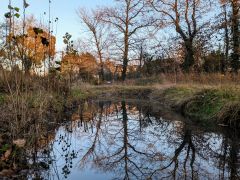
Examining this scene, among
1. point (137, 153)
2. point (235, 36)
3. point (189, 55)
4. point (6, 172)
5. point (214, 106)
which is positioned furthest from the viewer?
point (189, 55)

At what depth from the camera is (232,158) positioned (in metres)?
4.16

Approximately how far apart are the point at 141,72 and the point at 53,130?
24912mm

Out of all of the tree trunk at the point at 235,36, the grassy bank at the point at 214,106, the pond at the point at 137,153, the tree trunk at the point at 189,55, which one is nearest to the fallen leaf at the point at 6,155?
the pond at the point at 137,153

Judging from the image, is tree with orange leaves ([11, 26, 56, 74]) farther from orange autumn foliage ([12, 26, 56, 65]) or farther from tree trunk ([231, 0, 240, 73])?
tree trunk ([231, 0, 240, 73])

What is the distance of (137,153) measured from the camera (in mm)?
4555

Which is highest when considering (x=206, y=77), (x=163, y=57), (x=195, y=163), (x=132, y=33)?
(x=132, y=33)

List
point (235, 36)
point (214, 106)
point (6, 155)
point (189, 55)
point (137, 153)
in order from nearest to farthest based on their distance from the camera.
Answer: point (6, 155) → point (137, 153) → point (214, 106) → point (235, 36) → point (189, 55)

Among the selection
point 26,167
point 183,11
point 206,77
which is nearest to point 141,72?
point 183,11

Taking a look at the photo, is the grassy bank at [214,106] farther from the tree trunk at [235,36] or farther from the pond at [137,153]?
the tree trunk at [235,36]

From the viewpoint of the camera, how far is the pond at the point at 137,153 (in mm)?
3625

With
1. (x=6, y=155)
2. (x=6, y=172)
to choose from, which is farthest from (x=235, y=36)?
(x=6, y=172)

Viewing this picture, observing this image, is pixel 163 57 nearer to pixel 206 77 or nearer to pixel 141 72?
pixel 141 72

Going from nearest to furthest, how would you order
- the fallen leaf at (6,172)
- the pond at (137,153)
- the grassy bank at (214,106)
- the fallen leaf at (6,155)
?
1. the fallen leaf at (6,172)
2. the fallen leaf at (6,155)
3. the pond at (137,153)
4. the grassy bank at (214,106)

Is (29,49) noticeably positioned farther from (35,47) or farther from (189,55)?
(189,55)
